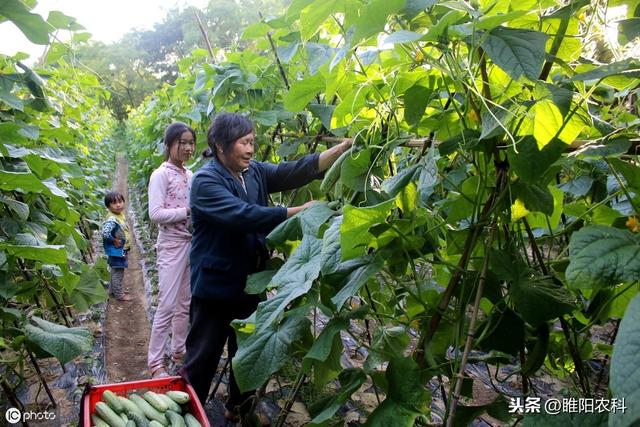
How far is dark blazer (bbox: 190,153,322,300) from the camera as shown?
2.02m

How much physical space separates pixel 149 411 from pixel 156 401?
0.14 ft

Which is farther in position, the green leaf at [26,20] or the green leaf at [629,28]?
the green leaf at [26,20]

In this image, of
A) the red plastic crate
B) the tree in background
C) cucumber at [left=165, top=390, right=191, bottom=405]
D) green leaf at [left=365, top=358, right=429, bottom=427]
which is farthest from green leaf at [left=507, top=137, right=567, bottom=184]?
the tree in background

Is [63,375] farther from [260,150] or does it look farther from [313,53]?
[313,53]

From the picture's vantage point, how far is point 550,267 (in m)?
1.19

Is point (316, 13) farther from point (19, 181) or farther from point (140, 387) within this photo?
point (140, 387)

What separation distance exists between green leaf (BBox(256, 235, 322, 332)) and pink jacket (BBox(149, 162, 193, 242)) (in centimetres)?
204

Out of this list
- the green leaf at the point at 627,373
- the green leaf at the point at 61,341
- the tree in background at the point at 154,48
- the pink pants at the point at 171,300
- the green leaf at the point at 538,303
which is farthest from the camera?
the tree in background at the point at 154,48

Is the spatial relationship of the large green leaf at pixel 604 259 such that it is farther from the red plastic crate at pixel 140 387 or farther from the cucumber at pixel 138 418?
the cucumber at pixel 138 418

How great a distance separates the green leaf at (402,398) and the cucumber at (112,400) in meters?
1.26

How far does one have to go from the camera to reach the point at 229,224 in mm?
2041

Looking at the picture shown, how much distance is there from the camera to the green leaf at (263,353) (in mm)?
1223

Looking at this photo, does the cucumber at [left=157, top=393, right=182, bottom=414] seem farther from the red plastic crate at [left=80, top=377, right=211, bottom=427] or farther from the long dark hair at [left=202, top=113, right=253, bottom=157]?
the long dark hair at [left=202, top=113, right=253, bottom=157]

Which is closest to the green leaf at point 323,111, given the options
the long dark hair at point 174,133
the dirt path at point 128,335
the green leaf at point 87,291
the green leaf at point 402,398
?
the green leaf at point 402,398
